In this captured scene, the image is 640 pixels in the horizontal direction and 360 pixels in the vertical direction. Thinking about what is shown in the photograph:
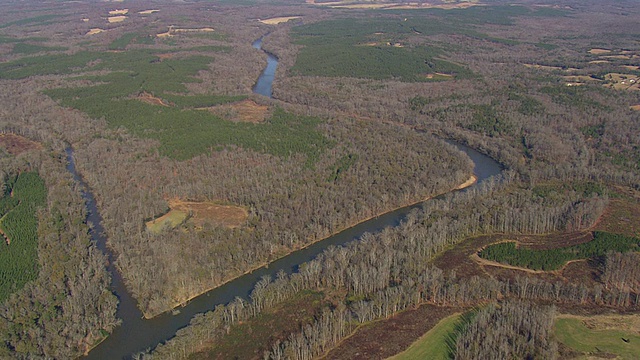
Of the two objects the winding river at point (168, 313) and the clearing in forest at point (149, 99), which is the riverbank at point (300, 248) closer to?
the winding river at point (168, 313)

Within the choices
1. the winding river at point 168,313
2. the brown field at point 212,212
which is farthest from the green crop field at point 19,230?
the brown field at point 212,212

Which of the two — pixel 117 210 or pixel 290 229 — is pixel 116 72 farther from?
pixel 290 229

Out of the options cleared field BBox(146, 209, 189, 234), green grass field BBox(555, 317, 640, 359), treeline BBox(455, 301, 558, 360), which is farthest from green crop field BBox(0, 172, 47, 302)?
green grass field BBox(555, 317, 640, 359)

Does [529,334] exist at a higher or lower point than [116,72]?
lower

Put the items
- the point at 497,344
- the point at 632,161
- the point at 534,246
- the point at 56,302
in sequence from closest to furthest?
the point at 497,344
the point at 56,302
the point at 534,246
the point at 632,161

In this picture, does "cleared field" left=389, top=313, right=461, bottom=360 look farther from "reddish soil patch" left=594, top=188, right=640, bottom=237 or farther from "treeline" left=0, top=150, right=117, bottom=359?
"reddish soil patch" left=594, top=188, right=640, bottom=237

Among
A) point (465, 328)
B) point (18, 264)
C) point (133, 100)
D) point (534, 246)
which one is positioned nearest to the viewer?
point (465, 328)

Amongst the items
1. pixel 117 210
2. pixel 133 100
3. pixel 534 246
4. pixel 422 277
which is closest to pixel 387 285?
pixel 422 277
